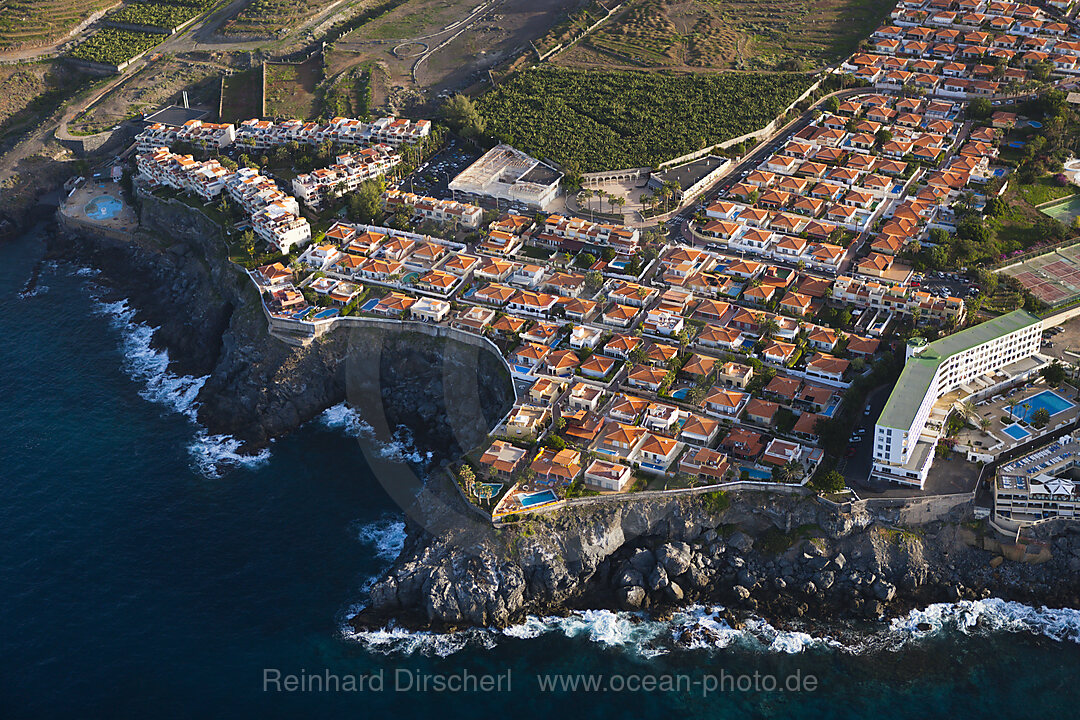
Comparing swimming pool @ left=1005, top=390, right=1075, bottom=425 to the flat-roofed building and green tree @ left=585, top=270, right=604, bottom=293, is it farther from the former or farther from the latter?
the flat-roofed building

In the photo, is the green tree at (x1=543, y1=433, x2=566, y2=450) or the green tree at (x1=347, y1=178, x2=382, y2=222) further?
the green tree at (x1=347, y1=178, x2=382, y2=222)

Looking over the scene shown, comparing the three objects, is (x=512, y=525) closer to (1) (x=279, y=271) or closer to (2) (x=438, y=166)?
(1) (x=279, y=271)

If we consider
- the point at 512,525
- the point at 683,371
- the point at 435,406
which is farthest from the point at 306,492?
the point at 683,371

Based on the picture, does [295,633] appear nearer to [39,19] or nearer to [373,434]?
[373,434]

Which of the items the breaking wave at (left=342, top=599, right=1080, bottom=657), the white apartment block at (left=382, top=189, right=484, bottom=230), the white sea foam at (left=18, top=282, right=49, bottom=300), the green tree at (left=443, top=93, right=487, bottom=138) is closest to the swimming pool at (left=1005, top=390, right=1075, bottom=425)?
the breaking wave at (left=342, top=599, right=1080, bottom=657)

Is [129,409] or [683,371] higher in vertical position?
[683,371]

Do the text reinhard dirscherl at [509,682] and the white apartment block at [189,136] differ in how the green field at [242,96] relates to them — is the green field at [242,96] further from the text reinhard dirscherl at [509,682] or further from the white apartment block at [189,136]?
the text reinhard dirscherl at [509,682]

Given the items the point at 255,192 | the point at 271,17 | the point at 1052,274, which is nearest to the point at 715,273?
the point at 1052,274
